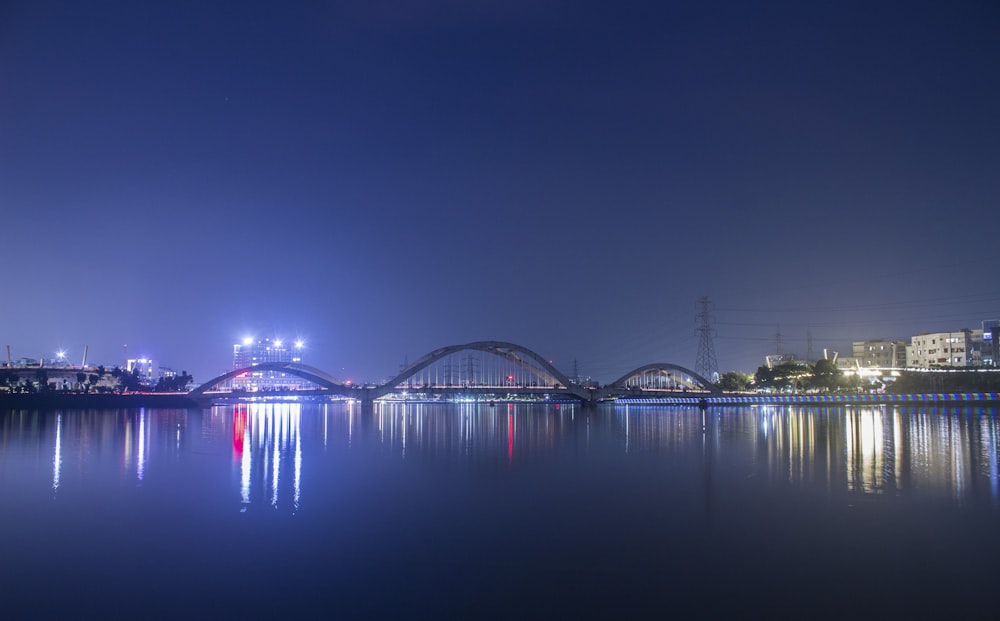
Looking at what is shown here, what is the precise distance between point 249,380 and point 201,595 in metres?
192

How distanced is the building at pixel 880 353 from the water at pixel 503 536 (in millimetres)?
130908

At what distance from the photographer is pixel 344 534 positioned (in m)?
13.3

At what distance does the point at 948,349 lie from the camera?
4806 inches

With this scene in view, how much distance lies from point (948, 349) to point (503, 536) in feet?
442

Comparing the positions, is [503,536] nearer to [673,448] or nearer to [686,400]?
[673,448]

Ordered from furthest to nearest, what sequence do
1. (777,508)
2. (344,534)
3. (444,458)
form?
(444,458)
(777,508)
(344,534)

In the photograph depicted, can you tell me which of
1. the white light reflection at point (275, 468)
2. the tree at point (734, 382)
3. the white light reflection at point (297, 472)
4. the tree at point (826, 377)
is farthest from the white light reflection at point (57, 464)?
the tree at point (734, 382)

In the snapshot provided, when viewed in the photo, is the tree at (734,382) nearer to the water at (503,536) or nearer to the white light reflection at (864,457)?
the white light reflection at (864,457)

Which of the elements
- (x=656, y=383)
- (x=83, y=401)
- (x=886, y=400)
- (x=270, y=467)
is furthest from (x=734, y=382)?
(x=270, y=467)

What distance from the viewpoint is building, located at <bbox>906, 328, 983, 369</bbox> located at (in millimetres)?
117938

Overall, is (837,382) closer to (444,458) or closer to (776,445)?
(776,445)

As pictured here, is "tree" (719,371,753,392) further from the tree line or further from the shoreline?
the tree line

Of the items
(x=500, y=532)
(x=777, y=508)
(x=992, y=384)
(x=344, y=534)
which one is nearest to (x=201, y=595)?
(x=344, y=534)

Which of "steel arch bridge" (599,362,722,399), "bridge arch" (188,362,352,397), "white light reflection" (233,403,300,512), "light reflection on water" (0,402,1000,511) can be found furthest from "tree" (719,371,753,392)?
"white light reflection" (233,403,300,512)
